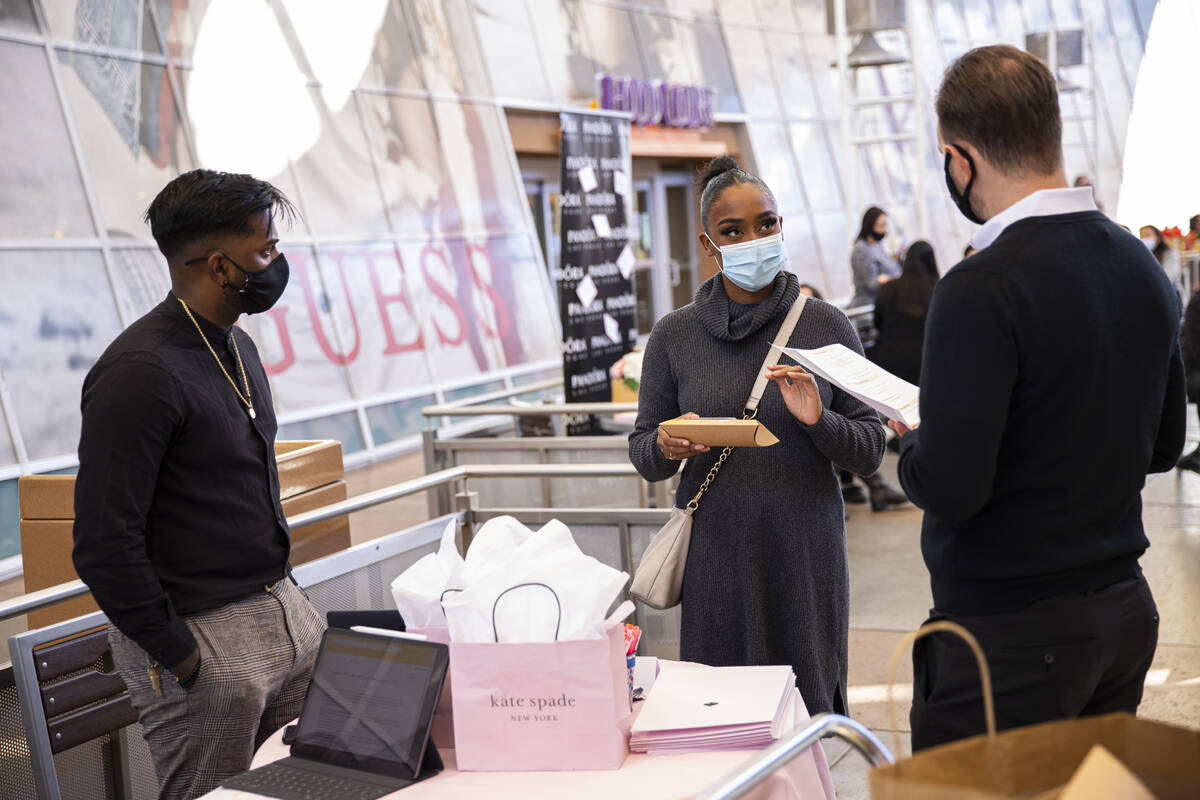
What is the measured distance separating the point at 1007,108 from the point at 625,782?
1.24 metres

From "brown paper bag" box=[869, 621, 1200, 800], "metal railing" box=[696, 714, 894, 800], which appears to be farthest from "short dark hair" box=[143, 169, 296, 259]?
"brown paper bag" box=[869, 621, 1200, 800]

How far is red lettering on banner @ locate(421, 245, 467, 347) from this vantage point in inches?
461

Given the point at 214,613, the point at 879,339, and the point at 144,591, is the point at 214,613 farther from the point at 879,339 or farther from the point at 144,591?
the point at 879,339

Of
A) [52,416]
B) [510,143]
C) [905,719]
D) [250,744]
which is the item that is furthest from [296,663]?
[510,143]

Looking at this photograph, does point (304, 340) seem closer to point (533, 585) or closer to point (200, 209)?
point (200, 209)

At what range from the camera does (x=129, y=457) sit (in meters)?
2.22

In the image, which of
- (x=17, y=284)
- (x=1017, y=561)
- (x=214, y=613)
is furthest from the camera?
(x=17, y=284)

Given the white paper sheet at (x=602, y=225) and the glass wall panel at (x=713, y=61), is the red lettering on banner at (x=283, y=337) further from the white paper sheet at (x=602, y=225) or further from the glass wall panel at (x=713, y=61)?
the glass wall panel at (x=713, y=61)

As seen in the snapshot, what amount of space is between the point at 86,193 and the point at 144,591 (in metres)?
6.92

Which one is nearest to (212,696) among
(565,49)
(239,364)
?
(239,364)

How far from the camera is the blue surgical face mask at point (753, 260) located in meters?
2.73

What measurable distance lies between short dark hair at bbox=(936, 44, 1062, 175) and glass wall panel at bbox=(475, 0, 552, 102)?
38.8 ft

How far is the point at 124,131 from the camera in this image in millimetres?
8688

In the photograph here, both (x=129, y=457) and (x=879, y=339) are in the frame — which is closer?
(x=129, y=457)
